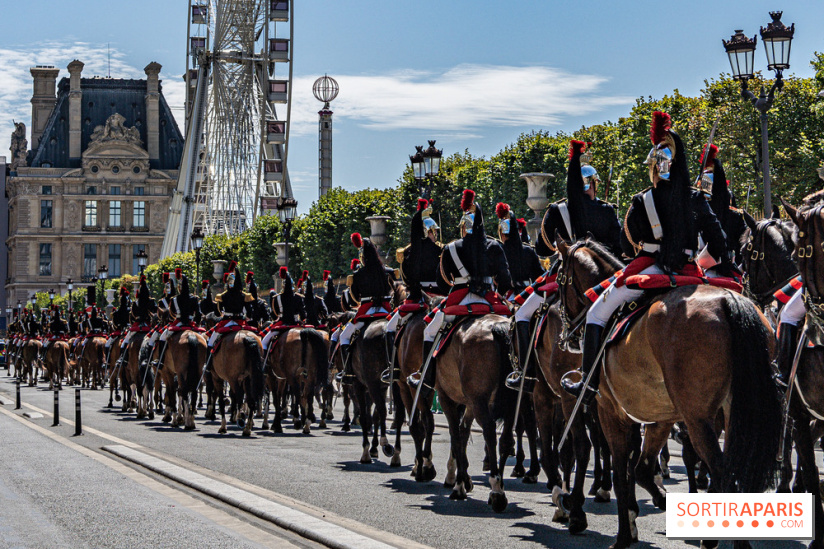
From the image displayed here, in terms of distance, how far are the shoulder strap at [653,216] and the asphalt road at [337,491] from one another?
2.55m

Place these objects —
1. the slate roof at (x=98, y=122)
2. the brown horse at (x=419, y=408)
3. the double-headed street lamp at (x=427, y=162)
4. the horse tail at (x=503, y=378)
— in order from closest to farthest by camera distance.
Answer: the horse tail at (x=503, y=378), the brown horse at (x=419, y=408), the double-headed street lamp at (x=427, y=162), the slate roof at (x=98, y=122)

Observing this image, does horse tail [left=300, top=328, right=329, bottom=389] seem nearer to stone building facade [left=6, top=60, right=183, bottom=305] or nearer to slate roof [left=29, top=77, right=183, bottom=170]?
stone building facade [left=6, top=60, right=183, bottom=305]

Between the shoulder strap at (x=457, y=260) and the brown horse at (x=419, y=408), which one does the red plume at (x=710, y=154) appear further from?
the brown horse at (x=419, y=408)

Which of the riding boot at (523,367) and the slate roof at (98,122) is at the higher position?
the slate roof at (98,122)

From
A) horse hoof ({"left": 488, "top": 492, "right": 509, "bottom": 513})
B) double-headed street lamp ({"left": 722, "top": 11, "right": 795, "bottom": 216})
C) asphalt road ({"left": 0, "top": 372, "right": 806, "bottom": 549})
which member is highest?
double-headed street lamp ({"left": 722, "top": 11, "right": 795, "bottom": 216})

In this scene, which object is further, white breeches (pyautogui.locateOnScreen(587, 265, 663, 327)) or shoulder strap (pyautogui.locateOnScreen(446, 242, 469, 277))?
shoulder strap (pyautogui.locateOnScreen(446, 242, 469, 277))

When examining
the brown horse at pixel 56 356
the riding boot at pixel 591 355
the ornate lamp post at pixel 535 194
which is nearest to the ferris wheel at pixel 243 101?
the brown horse at pixel 56 356

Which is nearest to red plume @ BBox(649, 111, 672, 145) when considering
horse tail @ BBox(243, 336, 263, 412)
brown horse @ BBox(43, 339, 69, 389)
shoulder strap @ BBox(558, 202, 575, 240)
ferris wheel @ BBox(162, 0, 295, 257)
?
shoulder strap @ BBox(558, 202, 575, 240)

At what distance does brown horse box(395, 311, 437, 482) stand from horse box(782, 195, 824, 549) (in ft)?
18.3

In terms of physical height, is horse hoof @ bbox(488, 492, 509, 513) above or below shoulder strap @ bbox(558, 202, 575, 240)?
below

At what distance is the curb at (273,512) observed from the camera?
9.70 metres

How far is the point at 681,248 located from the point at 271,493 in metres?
6.02
